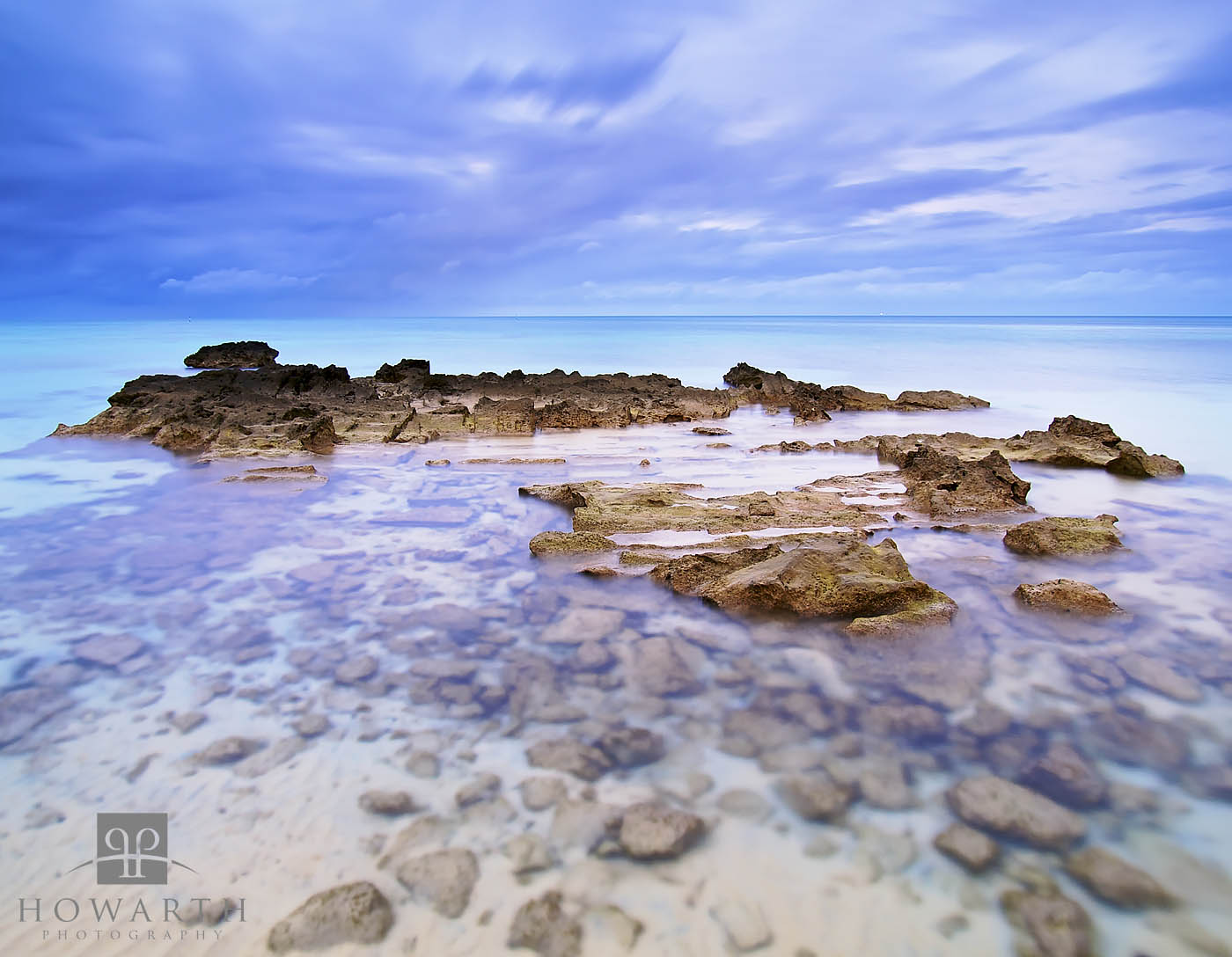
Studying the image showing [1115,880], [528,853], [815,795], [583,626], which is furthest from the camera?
[583,626]

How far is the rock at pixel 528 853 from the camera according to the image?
3.08m

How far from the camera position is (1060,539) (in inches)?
275

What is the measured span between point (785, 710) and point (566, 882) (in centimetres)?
176

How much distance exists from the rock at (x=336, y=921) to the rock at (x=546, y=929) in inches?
19.5

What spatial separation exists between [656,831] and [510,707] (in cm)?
135

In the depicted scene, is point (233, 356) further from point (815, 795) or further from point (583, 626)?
point (815, 795)

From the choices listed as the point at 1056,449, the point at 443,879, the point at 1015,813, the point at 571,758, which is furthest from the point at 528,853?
the point at 1056,449

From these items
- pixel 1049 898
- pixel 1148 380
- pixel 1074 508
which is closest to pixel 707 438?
pixel 1074 508

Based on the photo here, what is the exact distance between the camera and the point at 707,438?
1409 cm

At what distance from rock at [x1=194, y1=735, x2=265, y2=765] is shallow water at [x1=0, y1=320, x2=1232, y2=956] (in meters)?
0.07

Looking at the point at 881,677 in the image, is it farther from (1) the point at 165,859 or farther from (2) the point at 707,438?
(2) the point at 707,438

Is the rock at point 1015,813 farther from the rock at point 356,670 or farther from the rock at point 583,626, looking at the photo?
the rock at point 356,670

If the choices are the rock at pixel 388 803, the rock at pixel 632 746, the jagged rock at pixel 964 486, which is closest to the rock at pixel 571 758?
the rock at pixel 632 746

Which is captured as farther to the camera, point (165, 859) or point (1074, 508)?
point (1074, 508)
